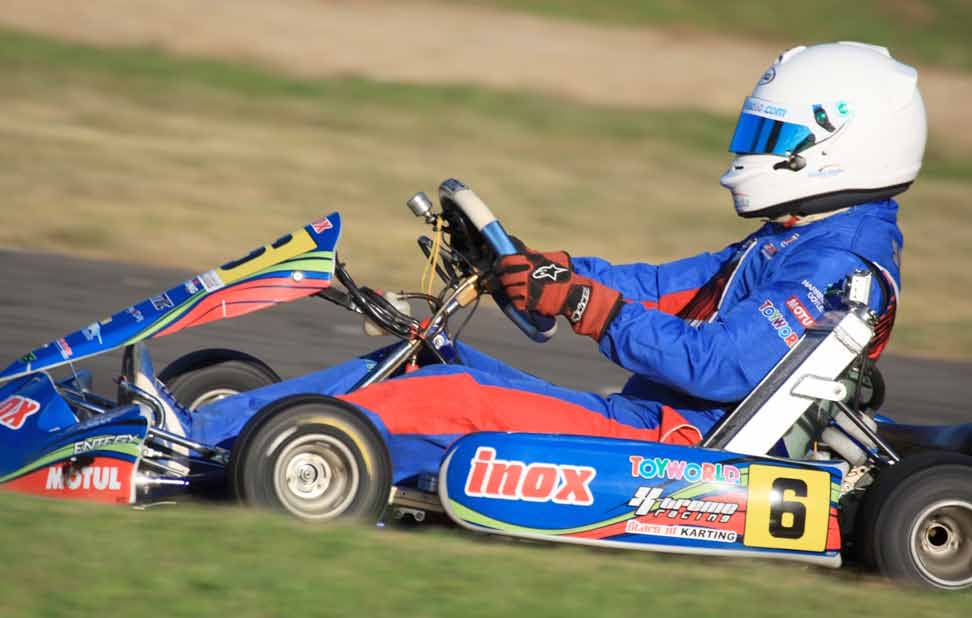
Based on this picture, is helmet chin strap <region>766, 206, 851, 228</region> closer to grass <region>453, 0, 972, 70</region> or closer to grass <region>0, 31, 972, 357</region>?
grass <region>0, 31, 972, 357</region>

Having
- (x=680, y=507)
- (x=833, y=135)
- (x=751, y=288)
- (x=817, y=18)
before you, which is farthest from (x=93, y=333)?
(x=817, y=18)

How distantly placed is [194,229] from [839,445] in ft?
17.5

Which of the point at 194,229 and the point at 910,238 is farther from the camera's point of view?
the point at 910,238

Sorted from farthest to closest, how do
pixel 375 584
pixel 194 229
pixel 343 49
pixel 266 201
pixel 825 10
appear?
pixel 825 10 → pixel 343 49 → pixel 266 201 → pixel 194 229 → pixel 375 584

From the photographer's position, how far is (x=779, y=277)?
12.0 ft

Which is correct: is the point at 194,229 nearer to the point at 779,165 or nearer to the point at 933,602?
the point at 779,165

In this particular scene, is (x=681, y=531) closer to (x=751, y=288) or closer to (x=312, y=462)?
(x=751, y=288)

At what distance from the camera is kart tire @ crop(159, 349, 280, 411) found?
161 inches

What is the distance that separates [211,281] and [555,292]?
89 cm

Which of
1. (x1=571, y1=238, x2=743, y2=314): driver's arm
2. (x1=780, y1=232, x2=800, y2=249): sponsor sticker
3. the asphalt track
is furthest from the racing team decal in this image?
the asphalt track

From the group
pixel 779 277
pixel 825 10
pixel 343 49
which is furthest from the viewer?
pixel 825 10

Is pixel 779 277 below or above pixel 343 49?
below

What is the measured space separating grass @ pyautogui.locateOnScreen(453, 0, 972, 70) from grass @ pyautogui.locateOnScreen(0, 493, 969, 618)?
18.1 m

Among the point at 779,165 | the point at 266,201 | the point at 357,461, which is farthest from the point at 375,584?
the point at 266,201
